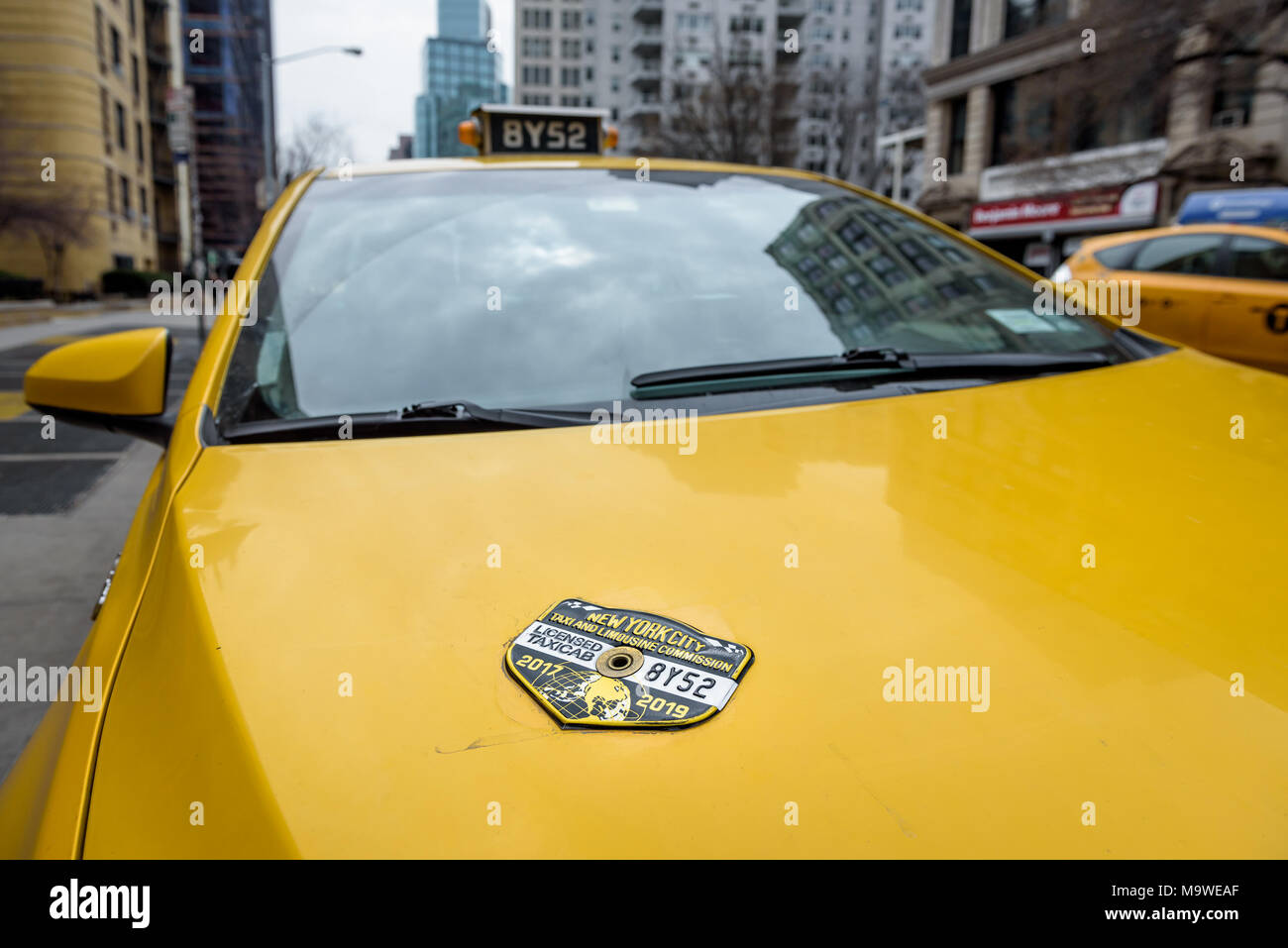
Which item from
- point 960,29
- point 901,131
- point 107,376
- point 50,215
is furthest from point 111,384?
point 901,131

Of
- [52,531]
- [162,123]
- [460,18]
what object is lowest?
[52,531]

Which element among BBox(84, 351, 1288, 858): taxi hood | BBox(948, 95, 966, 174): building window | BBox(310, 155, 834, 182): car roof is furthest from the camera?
BBox(948, 95, 966, 174): building window

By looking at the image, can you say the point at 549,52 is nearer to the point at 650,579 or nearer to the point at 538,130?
the point at 538,130

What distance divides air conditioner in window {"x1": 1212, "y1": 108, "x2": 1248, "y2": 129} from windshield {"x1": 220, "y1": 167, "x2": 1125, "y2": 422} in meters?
26.0

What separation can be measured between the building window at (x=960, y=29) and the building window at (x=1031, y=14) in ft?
6.91

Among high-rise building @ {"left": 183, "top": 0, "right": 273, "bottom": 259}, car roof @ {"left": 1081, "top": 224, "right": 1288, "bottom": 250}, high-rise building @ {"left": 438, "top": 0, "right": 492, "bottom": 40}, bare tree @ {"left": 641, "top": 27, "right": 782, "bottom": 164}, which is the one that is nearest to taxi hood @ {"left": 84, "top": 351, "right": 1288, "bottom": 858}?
car roof @ {"left": 1081, "top": 224, "right": 1288, "bottom": 250}

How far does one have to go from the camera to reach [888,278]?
212cm

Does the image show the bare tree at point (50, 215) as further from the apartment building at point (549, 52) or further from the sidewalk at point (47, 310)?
the apartment building at point (549, 52)

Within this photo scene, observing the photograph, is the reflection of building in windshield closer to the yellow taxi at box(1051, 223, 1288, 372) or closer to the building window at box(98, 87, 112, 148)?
the yellow taxi at box(1051, 223, 1288, 372)

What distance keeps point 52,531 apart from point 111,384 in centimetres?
362

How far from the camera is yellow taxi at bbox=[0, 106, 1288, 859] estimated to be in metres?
0.76

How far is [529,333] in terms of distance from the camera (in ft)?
5.72

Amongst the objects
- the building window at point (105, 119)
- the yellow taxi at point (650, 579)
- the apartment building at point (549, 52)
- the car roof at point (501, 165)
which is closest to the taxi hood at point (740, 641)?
the yellow taxi at point (650, 579)

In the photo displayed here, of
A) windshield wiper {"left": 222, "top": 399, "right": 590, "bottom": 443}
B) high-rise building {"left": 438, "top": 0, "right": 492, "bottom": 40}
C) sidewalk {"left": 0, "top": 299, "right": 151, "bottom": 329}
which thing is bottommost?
sidewalk {"left": 0, "top": 299, "right": 151, "bottom": 329}
